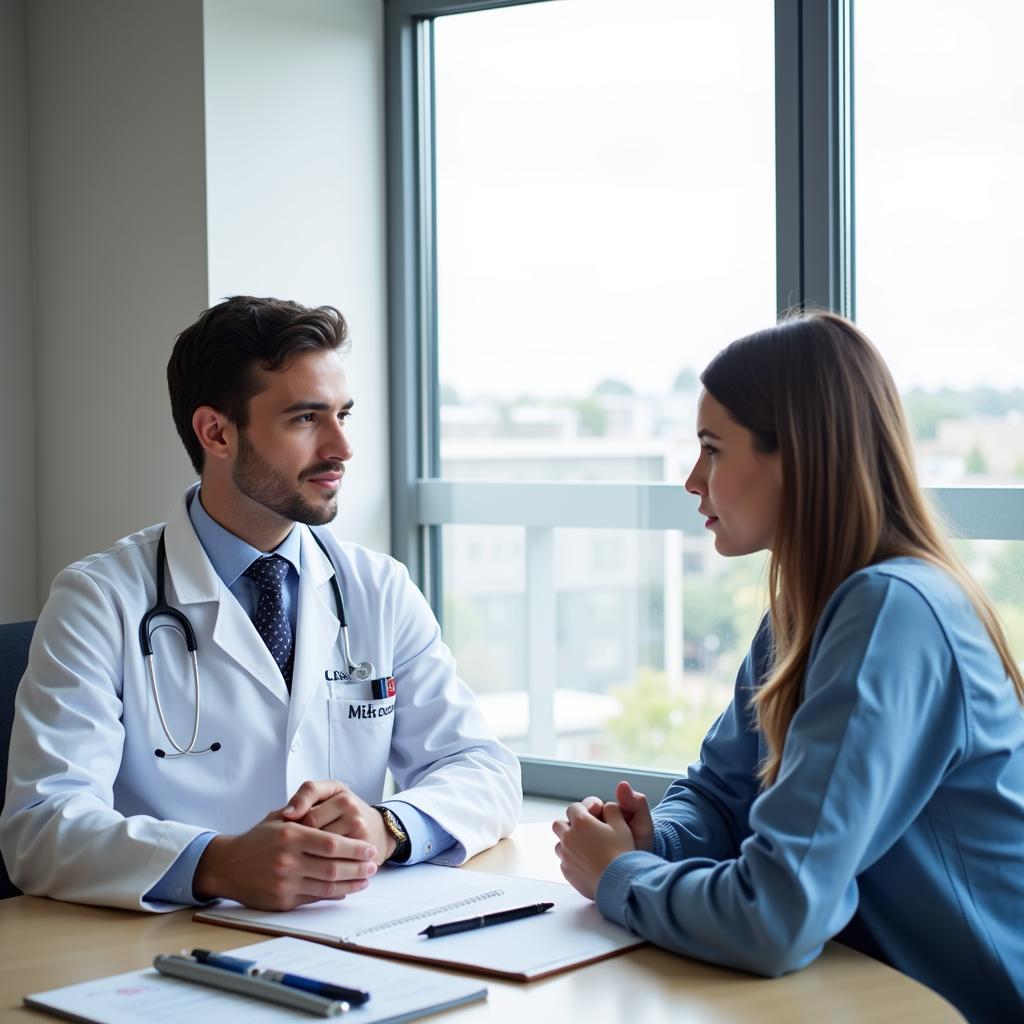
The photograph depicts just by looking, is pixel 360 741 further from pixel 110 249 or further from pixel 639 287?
pixel 110 249

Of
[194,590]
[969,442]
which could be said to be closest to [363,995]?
[194,590]

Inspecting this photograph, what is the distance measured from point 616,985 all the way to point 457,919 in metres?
0.23

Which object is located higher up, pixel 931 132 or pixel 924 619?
pixel 931 132

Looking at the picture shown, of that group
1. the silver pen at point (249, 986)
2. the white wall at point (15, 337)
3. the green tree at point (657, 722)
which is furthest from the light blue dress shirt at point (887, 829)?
the white wall at point (15, 337)

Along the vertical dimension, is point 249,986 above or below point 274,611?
below

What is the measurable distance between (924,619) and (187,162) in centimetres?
212

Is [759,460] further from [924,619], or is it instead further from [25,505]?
[25,505]

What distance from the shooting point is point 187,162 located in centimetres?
288

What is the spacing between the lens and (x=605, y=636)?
3.04 m

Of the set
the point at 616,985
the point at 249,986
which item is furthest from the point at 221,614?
the point at 616,985

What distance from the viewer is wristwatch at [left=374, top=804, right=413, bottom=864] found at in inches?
66.5

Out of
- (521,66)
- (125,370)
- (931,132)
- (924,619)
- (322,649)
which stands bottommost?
(322,649)

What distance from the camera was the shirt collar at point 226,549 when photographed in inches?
80.2

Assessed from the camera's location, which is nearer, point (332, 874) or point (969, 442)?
point (332, 874)
